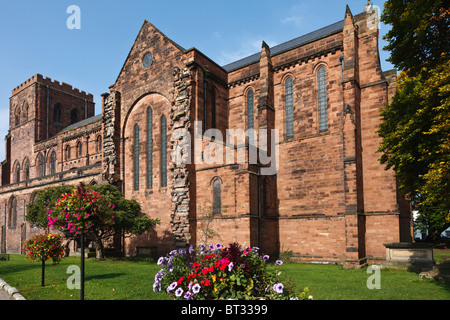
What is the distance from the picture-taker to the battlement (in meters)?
51.7

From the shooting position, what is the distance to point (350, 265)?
56.6 ft

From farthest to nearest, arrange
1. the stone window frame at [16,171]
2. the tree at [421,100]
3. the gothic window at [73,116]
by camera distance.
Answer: the gothic window at [73,116] < the stone window frame at [16,171] < the tree at [421,100]

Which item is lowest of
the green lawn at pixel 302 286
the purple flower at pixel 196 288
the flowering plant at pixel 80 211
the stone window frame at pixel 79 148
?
the green lawn at pixel 302 286

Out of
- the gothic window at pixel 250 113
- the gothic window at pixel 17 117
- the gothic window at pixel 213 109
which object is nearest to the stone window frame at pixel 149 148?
the gothic window at pixel 213 109

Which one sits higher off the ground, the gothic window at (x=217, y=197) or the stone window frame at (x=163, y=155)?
the stone window frame at (x=163, y=155)

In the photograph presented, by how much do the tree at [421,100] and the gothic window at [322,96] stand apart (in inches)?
284

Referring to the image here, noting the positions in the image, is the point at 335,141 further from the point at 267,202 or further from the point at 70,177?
the point at 70,177

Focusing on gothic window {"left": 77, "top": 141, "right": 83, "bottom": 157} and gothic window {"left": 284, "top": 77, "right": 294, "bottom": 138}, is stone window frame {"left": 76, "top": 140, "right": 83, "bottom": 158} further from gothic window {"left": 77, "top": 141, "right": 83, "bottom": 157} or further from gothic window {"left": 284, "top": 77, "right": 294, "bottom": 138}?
gothic window {"left": 284, "top": 77, "right": 294, "bottom": 138}

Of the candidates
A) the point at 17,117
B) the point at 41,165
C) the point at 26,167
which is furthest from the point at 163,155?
the point at 17,117

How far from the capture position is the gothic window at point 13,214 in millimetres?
43312

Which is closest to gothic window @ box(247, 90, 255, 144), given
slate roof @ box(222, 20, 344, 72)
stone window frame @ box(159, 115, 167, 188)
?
slate roof @ box(222, 20, 344, 72)

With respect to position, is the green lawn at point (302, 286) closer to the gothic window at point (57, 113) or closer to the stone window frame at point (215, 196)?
the stone window frame at point (215, 196)

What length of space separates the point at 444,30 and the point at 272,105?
12490 mm

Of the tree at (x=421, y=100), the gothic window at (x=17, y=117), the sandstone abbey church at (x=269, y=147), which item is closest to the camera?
the tree at (x=421, y=100)
